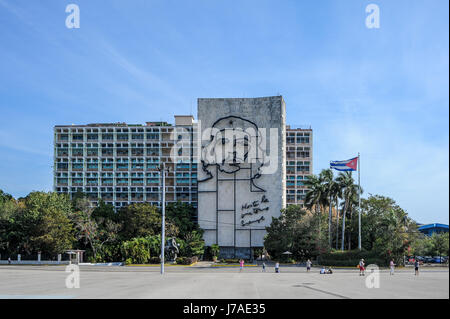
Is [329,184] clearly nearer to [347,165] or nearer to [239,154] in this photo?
[347,165]

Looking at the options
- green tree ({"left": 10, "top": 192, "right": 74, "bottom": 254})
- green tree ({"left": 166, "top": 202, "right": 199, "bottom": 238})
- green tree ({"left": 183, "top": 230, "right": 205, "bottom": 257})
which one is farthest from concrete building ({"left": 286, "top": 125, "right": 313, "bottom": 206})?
green tree ({"left": 10, "top": 192, "right": 74, "bottom": 254})

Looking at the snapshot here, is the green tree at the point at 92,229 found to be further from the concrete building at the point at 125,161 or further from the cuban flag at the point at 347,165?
the cuban flag at the point at 347,165

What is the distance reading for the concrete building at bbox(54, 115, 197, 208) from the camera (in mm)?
119188

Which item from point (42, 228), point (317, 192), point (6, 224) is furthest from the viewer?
point (6, 224)

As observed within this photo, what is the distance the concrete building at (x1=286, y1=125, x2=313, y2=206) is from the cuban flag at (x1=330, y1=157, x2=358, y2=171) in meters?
68.6

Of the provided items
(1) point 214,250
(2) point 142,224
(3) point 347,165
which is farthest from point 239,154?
(3) point 347,165

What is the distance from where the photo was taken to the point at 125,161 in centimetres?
12088

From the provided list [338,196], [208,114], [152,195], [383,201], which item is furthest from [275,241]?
[152,195]

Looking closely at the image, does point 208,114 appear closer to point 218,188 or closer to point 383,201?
point 218,188

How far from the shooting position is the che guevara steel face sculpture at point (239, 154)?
101750 millimetres

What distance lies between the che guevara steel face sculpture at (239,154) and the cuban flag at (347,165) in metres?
41.3

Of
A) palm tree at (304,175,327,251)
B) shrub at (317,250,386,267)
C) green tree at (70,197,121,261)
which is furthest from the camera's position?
green tree at (70,197,121,261)

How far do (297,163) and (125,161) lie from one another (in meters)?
49.6

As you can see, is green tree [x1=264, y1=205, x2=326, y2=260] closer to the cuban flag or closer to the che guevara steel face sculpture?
the cuban flag
